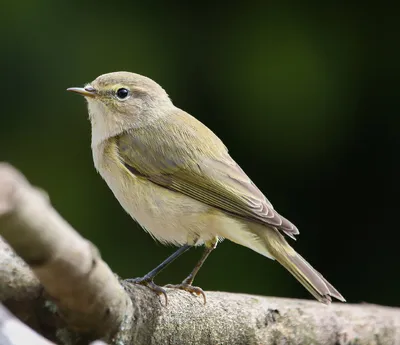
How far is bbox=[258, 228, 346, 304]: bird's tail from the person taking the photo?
2.69m

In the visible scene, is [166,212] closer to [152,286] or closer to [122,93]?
[152,286]

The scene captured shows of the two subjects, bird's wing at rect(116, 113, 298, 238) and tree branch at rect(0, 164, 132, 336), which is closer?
tree branch at rect(0, 164, 132, 336)

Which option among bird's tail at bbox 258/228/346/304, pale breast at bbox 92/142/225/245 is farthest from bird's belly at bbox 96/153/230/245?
bird's tail at bbox 258/228/346/304

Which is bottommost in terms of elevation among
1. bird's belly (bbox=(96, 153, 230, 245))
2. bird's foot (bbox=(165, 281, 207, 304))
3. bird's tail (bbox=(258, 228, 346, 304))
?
bird's foot (bbox=(165, 281, 207, 304))

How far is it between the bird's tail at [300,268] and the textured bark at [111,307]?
220mm

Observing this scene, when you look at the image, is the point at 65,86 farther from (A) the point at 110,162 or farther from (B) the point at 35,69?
(A) the point at 110,162

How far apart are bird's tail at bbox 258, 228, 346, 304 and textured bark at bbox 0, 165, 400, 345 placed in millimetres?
220

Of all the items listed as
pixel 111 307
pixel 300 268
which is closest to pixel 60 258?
pixel 111 307

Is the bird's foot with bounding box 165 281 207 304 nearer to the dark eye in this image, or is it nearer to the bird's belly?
the bird's belly

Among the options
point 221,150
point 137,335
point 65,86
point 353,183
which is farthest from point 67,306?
point 353,183

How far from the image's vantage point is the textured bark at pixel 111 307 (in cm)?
150

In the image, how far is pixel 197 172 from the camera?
10.2 feet

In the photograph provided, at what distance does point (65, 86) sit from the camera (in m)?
4.30

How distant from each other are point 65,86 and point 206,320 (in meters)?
2.10
